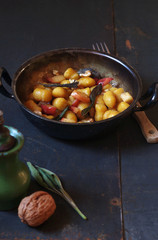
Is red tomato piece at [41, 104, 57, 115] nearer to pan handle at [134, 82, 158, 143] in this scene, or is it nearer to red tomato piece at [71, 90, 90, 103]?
red tomato piece at [71, 90, 90, 103]

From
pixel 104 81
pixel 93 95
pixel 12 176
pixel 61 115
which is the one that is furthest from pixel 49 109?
pixel 12 176

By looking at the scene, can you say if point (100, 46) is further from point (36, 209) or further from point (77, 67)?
point (36, 209)

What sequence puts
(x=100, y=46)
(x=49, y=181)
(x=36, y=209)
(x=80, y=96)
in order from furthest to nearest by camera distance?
(x=100, y=46) → (x=80, y=96) → (x=49, y=181) → (x=36, y=209)

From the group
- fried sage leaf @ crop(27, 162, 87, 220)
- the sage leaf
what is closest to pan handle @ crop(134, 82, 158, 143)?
the sage leaf

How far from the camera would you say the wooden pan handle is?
53.6 inches

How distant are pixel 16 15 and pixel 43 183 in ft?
4.00

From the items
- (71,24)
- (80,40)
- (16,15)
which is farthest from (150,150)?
(16,15)

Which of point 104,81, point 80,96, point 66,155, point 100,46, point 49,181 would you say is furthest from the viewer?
point 100,46

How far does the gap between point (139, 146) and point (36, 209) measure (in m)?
0.48

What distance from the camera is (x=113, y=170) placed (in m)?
1.25

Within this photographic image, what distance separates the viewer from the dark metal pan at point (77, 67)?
4.13 feet

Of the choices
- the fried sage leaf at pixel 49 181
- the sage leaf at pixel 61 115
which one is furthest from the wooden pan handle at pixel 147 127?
the fried sage leaf at pixel 49 181

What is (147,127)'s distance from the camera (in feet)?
4.58

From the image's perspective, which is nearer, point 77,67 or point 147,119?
point 147,119
